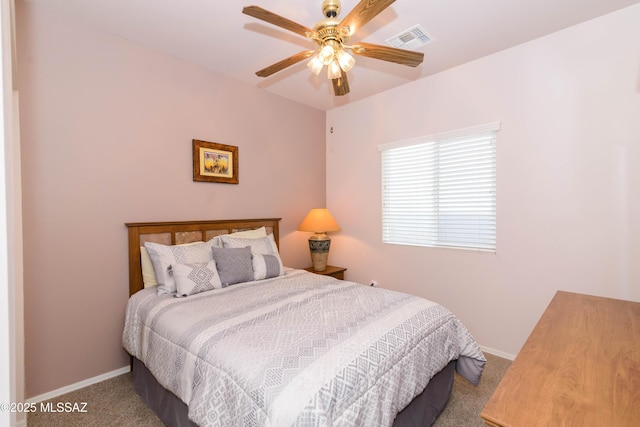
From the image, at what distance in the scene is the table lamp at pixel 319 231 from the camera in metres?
3.56

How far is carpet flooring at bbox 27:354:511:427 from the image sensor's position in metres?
1.87

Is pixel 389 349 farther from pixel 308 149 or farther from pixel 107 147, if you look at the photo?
pixel 308 149

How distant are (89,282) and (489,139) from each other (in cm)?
354

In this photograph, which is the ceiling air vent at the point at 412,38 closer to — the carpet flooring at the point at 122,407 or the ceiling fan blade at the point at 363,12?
the ceiling fan blade at the point at 363,12

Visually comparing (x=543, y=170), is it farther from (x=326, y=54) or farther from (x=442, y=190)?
(x=326, y=54)

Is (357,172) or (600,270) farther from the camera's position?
(357,172)

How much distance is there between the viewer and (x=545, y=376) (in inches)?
35.6

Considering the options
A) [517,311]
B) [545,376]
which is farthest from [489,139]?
[545,376]

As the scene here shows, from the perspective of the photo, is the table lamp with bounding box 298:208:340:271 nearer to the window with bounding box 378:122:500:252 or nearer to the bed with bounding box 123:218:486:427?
the window with bounding box 378:122:500:252

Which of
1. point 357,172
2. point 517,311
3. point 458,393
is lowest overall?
point 458,393

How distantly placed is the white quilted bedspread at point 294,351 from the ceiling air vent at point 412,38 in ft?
6.52

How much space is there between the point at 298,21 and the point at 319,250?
2334mm

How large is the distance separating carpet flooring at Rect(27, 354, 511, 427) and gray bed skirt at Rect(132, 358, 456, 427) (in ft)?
0.20

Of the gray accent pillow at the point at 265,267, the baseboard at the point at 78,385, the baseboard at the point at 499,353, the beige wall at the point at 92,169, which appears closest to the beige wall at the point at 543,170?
the baseboard at the point at 499,353
